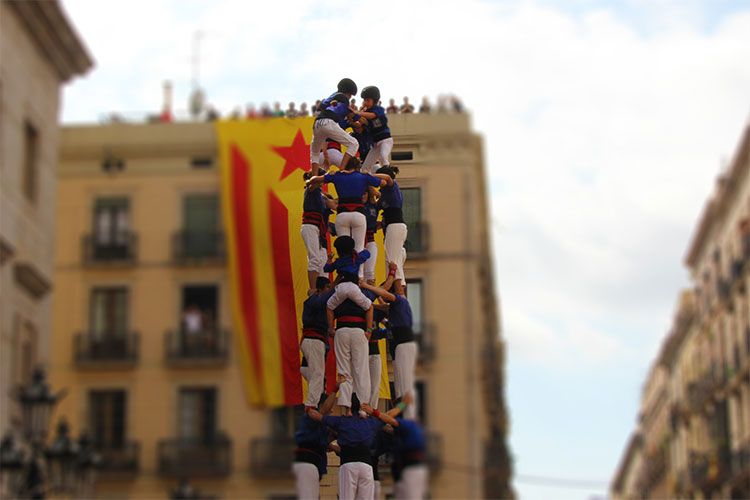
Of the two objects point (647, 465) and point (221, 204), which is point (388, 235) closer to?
point (221, 204)

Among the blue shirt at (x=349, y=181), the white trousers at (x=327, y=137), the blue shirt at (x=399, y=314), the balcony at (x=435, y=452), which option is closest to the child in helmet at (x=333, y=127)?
the white trousers at (x=327, y=137)

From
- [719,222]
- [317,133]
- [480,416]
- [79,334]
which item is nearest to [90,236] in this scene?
[79,334]

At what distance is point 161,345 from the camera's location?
5638cm

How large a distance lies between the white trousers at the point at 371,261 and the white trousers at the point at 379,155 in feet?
1.92

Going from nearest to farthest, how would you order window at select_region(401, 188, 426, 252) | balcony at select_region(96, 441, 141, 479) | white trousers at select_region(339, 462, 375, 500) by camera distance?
1. white trousers at select_region(339, 462, 375, 500)
2. window at select_region(401, 188, 426, 252)
3. balcony at select_region(96, 441, 141, 479)

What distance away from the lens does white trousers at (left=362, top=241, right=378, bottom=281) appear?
11484 mm

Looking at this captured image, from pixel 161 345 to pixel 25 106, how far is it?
56.0 feet

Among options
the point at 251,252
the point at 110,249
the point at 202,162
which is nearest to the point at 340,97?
the point at 251,252

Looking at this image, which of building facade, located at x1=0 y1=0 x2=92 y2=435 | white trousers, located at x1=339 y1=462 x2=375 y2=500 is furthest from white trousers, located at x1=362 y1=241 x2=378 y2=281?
building facade, located at x1=0 y1=0 x2=92 y2=435

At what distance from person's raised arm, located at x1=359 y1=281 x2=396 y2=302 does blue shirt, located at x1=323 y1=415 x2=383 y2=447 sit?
2.96 ft

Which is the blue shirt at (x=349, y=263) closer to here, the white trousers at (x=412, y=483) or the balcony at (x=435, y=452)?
the white trousers at (x=412, y=483)

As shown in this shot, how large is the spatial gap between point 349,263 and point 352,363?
730 mm

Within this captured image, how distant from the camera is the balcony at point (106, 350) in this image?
56.0m

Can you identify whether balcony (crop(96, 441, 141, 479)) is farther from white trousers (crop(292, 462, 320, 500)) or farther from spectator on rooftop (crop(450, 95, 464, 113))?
white trousers (crop(292, 462, 320, 500))
